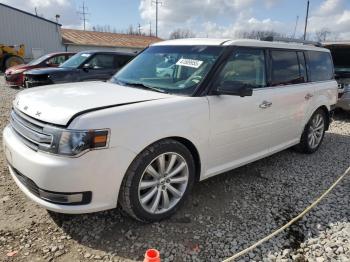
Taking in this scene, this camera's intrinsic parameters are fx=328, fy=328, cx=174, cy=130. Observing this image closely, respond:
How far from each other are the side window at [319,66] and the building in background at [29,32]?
89.9ft

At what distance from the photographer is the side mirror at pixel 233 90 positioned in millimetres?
3330

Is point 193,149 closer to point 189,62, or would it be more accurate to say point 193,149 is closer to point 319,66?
point 189,62

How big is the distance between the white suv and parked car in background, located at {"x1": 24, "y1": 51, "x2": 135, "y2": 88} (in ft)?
17.4

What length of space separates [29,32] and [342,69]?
87.9ft

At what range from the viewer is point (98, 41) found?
34.7 meters

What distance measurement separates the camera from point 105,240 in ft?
9.73

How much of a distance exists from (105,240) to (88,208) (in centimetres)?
44

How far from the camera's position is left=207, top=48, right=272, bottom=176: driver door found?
3496 mm

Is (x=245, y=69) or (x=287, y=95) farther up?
(x=245, y=69)

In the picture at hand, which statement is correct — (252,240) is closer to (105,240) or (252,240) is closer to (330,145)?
(105,240)

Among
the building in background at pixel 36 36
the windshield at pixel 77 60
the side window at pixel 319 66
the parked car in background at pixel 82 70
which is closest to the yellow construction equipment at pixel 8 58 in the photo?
the building in background at pixel 36 36

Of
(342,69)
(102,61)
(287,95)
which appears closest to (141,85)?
(287,95)

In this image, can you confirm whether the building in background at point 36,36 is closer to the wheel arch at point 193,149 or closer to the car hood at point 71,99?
the car hood at point 71,99

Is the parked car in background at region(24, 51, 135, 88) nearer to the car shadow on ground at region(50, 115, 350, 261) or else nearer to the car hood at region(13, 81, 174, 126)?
the car hood at region(13, 81, 174, 126)
